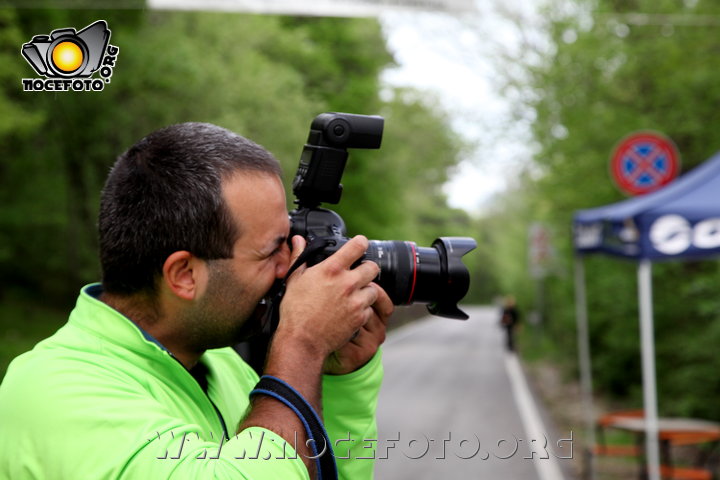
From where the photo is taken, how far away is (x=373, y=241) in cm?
172

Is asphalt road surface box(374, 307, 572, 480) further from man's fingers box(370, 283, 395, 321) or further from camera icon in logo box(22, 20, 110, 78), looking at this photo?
camera icon in logo box(22, 20, 110, 78)

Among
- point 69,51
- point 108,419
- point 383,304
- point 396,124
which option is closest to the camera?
point 108,419

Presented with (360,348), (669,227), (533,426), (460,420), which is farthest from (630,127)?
(360,348)

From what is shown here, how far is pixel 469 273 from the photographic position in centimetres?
175

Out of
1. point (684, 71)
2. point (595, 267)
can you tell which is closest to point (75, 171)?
point (595, 267)

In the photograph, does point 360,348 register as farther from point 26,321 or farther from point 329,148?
Result: point 26,321

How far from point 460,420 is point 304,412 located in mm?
10238

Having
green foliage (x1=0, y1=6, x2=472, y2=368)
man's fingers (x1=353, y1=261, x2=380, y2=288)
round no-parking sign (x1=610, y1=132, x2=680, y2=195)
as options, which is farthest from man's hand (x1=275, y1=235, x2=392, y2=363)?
round no-parking sign (x1=610, y1=132, x2=680, y2=195)

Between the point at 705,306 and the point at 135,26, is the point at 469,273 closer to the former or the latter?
the point at 705,306

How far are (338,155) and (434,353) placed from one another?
73.2 ft

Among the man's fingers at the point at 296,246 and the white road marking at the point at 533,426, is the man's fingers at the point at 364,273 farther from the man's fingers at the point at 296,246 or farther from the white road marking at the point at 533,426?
the white road marking at the point at 533,426

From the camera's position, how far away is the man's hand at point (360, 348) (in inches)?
66.2

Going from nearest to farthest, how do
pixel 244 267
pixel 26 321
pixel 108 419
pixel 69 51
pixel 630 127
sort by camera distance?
pixel 108 419 → pixel 244 267 → pixel 69 51 → pixel 630 127 → pixel 26 321

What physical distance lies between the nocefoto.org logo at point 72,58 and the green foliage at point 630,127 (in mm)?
6177
